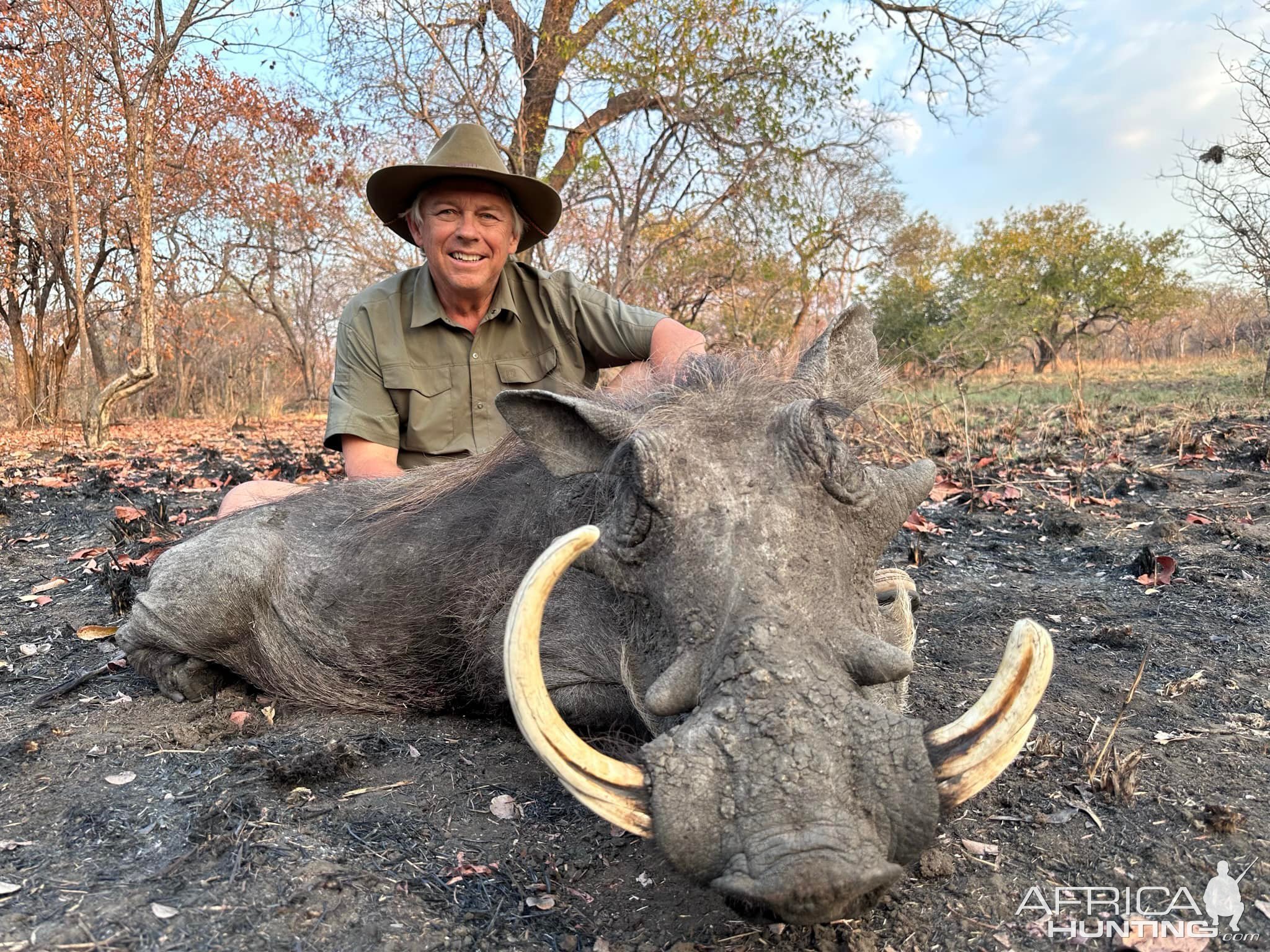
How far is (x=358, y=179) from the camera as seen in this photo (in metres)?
17.3

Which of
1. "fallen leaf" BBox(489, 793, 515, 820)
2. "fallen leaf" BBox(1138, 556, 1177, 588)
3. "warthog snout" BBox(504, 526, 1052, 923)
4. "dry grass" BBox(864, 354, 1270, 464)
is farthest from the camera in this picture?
"dry grass" BBox(864, 354, 1270, 464)

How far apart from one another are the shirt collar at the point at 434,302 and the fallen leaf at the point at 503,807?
8.13 ft

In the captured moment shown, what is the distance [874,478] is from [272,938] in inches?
59.5

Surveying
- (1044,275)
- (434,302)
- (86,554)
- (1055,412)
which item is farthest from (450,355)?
(1044,275)

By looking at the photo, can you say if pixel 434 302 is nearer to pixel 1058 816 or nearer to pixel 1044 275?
pixel 1058 816

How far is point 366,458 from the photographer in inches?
151

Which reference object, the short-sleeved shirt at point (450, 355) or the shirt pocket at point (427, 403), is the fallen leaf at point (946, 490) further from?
the shirt pocket at point (427, 403)

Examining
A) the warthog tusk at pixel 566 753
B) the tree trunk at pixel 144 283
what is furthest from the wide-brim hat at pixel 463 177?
the tree trunk at pixel 144 283

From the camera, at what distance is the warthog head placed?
1292 millimetres

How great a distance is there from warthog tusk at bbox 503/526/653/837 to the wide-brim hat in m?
2.79

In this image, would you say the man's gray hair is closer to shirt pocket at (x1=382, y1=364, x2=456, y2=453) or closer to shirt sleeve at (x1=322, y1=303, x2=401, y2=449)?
shirt sleeve at (x1=322, y1=303, x2=401, y2=449)

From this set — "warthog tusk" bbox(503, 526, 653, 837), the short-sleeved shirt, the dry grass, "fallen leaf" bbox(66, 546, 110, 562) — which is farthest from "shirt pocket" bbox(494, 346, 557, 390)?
"warthog tusk" bbox(503, 526, 653, 837)

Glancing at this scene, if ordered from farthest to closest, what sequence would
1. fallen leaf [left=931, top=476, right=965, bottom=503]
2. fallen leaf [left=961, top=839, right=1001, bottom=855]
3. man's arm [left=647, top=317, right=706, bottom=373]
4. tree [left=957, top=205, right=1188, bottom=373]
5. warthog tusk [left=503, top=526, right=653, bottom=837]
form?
tree [left=957, top=205, right=1188, bottom=373]
fallen leaf [left=931, top=476, right=965, bottom=503]
man's arm [left=647, top=317, right=706, bottom=373]
fallen leaf [left=961, top=839, right=1001, bottom=855]
warthog tusk [left=503, top=526, right=653, bottom=837]

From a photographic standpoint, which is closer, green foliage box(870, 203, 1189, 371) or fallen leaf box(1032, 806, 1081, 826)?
fallen leaf box(1032, 806, 1081, 826)
